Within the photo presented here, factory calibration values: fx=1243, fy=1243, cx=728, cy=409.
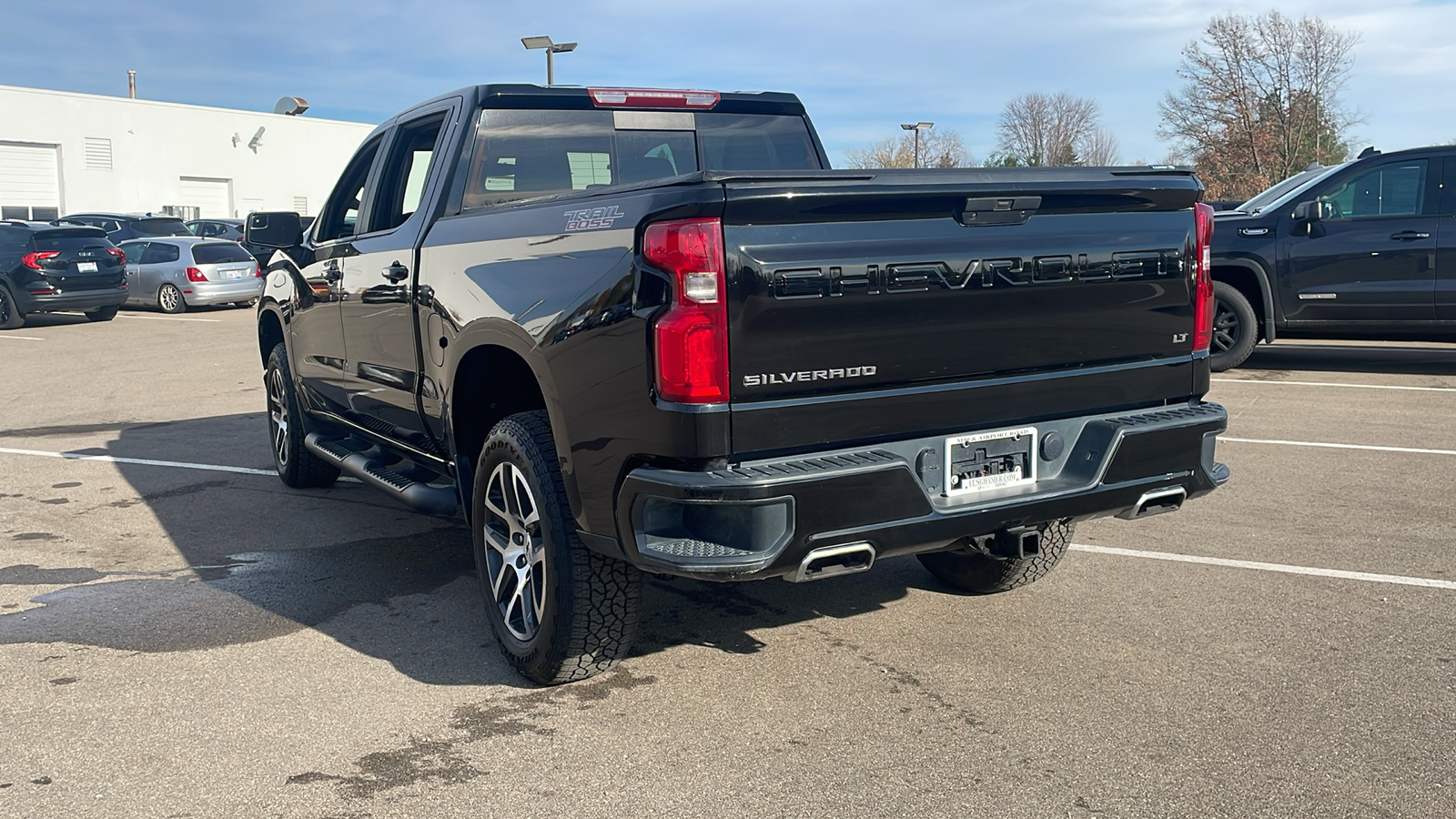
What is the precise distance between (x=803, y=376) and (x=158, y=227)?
92.8 feet

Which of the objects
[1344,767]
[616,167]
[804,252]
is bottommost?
[1344,767]

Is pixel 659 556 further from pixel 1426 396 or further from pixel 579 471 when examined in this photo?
pixel 1426 396

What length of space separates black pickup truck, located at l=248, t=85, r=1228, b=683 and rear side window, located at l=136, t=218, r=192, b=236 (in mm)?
25892

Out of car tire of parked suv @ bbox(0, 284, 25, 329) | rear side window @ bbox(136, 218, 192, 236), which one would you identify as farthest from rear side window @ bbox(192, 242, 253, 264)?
rear side window @ bbox(136, 218, 192, 236)

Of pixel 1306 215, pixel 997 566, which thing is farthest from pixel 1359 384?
pixel 997 566

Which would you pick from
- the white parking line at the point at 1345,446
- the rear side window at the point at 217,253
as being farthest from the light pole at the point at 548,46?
the white parking line at the point at 1345,446

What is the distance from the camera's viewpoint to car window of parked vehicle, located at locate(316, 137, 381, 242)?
20.0ft

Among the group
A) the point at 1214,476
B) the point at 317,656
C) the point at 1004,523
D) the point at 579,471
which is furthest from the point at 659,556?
the point at 1214,476

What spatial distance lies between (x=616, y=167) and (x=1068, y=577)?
2.56 m

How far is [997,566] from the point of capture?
189 inches

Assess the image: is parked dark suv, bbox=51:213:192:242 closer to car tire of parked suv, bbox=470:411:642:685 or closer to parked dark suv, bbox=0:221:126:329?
parked dark suv, bbox=0:221:126:329

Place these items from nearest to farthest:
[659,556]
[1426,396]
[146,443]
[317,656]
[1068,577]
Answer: [659,556] < [317,656] < [1068,577] < [146,443] < [1426,396]

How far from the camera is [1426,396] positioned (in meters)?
9.88

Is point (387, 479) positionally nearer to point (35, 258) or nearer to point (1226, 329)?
point (1226, 329)
